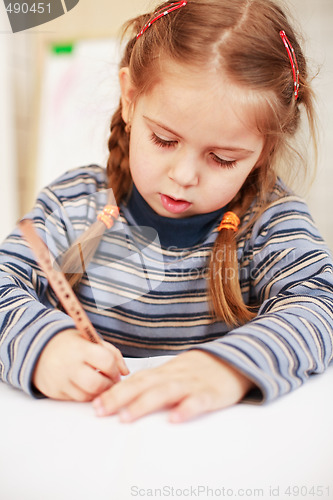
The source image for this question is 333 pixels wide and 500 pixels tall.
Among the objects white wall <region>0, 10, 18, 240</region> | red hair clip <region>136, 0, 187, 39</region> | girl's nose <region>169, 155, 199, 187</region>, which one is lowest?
white wall <region>0, 10, 18, 240</region>

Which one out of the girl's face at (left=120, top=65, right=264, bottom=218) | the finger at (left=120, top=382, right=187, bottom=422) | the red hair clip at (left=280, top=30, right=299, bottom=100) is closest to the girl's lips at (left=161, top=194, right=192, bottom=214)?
the girl's face at (left=120, top=65, right=264, bottom=218)

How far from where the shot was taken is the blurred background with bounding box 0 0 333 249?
5.03 feet

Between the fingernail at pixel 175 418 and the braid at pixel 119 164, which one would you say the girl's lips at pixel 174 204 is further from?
the fingernail at pixel 175 418

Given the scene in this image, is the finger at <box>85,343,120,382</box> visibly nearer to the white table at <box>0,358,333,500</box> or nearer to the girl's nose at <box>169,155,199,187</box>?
the white table at <box>0,358,333,500</box>

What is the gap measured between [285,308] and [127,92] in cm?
39

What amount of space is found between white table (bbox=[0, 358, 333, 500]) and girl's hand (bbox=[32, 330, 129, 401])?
27mm

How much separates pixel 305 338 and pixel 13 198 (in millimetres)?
1329

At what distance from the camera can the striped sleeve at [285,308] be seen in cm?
45

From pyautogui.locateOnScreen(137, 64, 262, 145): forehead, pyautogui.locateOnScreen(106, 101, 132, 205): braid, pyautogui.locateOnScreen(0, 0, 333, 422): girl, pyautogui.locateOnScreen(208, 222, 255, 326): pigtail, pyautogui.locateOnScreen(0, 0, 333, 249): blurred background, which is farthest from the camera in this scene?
pyautogui.locateOnScreen(0, 0, 333, 249): blurred background

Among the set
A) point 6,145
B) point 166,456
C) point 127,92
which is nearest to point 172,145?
point 127,92

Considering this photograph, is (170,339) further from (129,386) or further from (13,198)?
(13,198)

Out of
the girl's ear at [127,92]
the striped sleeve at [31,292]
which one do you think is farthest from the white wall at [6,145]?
the girl's ear at [127,92]

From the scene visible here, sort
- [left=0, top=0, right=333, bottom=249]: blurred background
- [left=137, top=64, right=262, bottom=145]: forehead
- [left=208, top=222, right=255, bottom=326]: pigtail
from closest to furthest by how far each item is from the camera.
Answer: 1. [left=137, top=64, right=262, bottom=145]: forehead
2. [left=208, top=222, right=255, bottom=326]: pigtail
3. [left=0, top=0, right=333, bottom=249]: blurred background

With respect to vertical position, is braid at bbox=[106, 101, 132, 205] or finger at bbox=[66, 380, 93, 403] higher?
braid at bbox=[106, 101, 132, 205]
